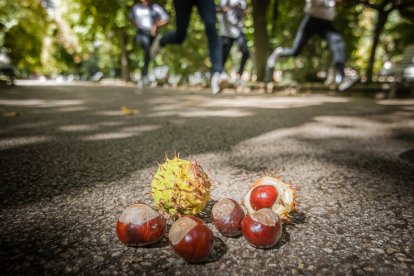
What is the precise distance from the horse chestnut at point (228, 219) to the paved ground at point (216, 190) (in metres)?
0.05

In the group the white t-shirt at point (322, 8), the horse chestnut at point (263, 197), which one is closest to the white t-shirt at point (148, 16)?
the white t-shirt at point (322, 8)

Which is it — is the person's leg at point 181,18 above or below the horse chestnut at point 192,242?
above

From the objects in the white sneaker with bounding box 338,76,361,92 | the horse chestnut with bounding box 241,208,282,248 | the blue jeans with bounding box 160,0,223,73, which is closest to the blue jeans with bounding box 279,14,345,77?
the white sneaker with bounding box 338,76,361,92

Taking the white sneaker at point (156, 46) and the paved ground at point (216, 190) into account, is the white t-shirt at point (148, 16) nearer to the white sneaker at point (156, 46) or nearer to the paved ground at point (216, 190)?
the white sneaker at point (156, 46)

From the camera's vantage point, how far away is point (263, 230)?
3.93 feet

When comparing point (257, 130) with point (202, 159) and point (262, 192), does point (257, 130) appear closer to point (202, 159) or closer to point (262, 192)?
point (202, 159)

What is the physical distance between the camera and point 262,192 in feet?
4.69

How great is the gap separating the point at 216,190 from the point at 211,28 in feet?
11.3

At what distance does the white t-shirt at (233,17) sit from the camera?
7906 millimetres

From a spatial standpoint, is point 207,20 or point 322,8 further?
point 322,8

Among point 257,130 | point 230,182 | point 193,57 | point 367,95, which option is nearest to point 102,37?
point 193,57

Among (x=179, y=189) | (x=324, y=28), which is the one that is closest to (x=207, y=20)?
(x=324, y=28)

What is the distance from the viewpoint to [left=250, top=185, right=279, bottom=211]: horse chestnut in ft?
4.61

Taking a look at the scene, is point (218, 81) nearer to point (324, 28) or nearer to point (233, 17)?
point (324, 28)
